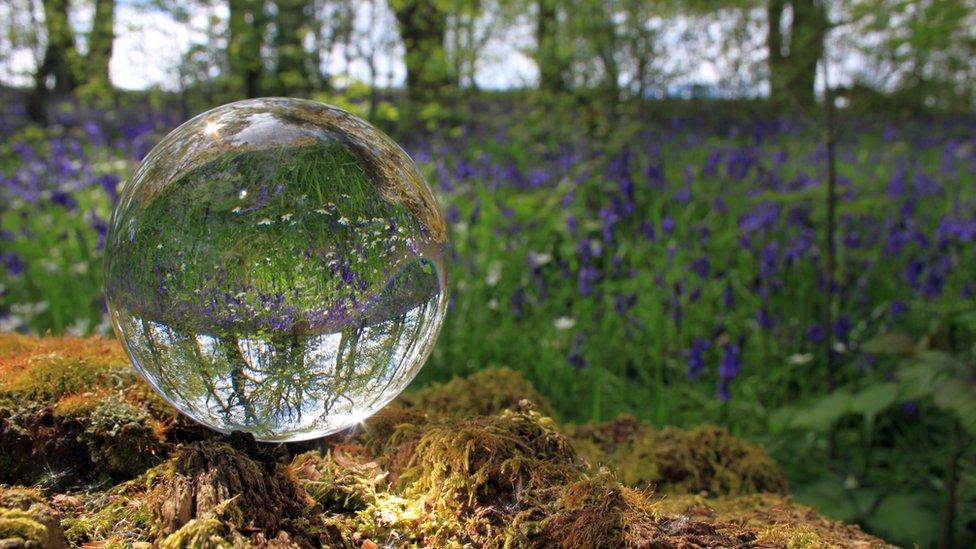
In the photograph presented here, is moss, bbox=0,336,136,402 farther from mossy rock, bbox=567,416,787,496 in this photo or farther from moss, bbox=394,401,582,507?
mossy rock, bbox=567,416,787,496

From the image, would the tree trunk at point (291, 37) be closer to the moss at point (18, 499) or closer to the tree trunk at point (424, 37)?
the tree trunk at point (424, 37)

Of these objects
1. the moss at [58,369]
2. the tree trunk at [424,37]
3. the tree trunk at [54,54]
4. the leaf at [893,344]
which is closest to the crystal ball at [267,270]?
the moss at [58,369]

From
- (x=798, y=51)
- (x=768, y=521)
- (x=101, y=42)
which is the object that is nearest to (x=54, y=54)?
(x=101, y=42)

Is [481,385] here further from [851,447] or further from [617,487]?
[851,447]

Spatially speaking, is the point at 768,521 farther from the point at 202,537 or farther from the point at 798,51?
the point at 798,51

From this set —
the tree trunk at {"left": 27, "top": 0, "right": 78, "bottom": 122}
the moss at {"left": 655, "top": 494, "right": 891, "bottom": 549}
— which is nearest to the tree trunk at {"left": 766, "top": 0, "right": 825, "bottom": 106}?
the moss at {"left": 655, "top": 494, "right": 891, "bottom": 549}

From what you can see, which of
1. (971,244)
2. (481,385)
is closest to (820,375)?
(971,244)
